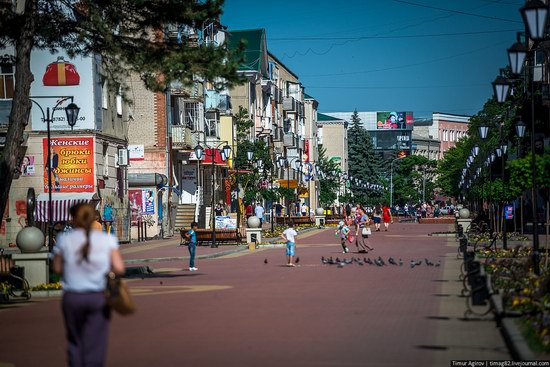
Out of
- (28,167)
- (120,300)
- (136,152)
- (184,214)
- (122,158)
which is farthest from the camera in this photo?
(184,214)

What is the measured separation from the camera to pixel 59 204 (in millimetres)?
44594

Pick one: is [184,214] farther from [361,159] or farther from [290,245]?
[361,159]

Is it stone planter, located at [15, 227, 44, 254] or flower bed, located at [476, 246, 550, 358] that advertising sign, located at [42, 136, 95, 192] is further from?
flower bed, located at [476, 246, 550, 358]

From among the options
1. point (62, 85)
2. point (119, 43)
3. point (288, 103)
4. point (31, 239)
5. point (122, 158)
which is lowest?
point (31, 239)

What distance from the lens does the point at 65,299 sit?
9406 millimetres

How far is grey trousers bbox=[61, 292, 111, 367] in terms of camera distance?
9266 mm

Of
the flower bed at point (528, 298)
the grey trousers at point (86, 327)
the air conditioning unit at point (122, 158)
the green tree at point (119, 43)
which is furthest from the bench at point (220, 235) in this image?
the grey trousers at point (86, 327)

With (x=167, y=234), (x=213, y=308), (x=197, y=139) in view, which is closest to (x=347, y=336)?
(x=213, y=308)

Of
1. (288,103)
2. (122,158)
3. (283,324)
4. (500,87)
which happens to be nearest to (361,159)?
(288,103)

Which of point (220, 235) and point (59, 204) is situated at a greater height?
point (59, 204)

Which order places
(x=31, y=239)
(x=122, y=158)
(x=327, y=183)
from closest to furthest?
(x=31, y=239) → (x=122, y=158) → (x=327, y=183)

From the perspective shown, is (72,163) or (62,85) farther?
(72,163)

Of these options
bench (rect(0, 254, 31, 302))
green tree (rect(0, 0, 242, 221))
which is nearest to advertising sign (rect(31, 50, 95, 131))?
green tree (rect(0, 0, 242, 221))

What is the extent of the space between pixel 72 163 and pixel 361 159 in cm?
12530
